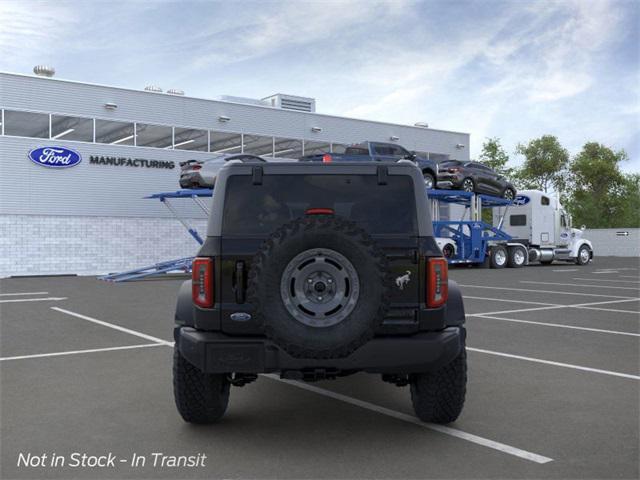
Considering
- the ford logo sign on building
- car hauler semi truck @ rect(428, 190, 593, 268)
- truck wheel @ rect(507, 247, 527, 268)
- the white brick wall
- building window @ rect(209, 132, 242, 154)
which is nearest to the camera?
the white brick wall

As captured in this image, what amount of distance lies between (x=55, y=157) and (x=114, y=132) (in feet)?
9.25

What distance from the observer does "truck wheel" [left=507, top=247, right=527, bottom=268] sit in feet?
99.4

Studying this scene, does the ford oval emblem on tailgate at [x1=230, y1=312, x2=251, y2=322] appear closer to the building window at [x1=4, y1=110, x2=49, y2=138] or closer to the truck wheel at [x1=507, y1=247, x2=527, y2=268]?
A: the building window at [x1=4, y1=110, x2=49, y2=138]

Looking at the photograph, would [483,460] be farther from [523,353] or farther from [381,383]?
[523,353]

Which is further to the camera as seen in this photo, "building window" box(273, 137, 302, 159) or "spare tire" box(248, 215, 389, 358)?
"building window" box(273, 137, 302, 159)

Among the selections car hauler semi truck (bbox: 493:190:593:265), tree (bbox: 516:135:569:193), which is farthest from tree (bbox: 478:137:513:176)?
car hauler semi truck (bbox: 493:190:593:265)

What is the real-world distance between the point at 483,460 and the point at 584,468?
1.92 feet

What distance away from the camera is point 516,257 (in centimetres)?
3038

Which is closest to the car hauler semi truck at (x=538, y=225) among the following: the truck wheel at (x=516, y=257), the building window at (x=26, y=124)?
the truck wheel at (x=516, y=257)

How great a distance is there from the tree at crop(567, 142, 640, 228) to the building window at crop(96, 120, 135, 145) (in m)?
56.0

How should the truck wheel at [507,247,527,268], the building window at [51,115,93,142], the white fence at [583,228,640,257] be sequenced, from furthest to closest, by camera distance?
the white fence at [583,228,640,257] → the truck wheel at [507,247,527,268] → the building window at [51,115,93,142]

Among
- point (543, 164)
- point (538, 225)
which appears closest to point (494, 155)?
point (543, 164)

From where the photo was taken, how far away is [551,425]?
16.1ft

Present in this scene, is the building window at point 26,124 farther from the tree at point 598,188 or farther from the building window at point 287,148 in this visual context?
the tree at point 598,188
